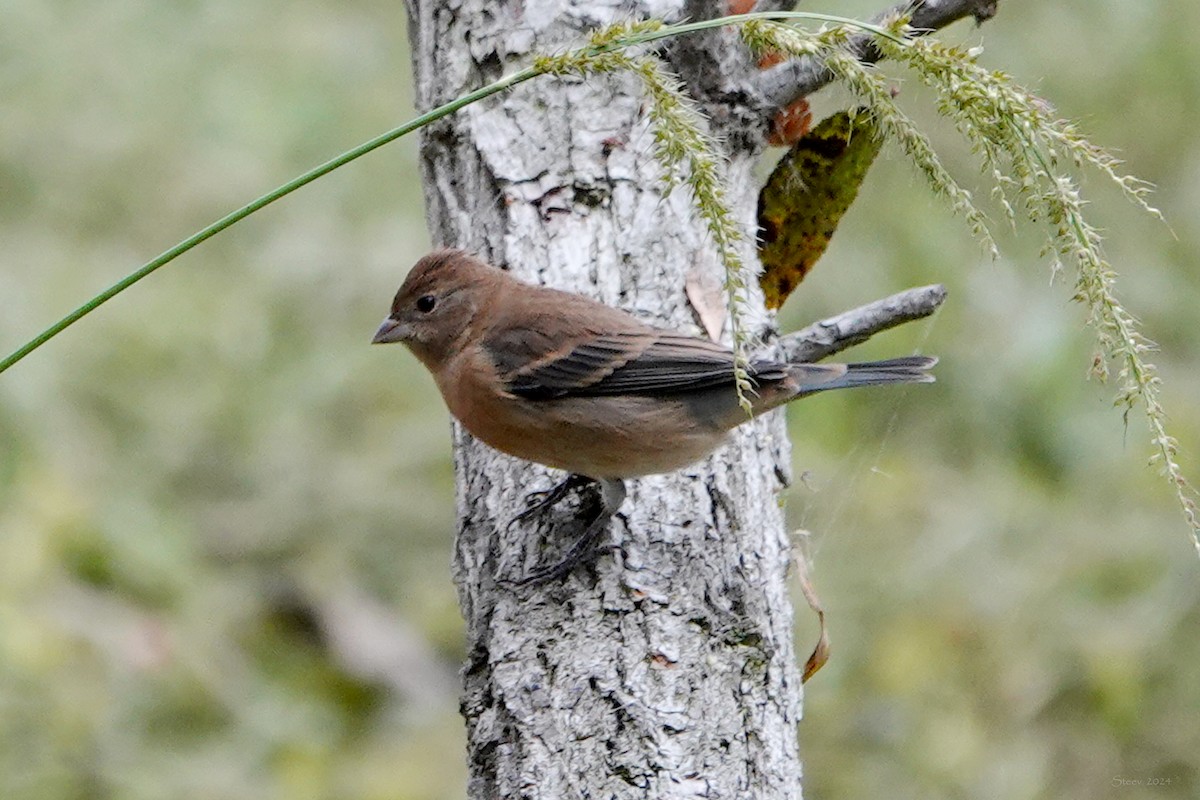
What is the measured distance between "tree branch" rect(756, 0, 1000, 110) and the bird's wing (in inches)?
27.2

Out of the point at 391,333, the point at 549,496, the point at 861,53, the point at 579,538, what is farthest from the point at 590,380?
the point at 861,53

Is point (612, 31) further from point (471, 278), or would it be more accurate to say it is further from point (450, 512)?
point (450, 512)

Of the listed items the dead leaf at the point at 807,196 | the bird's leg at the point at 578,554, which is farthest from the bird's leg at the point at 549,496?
the dead leaf at the point at 807,196

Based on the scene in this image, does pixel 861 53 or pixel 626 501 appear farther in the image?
pixel 626 501

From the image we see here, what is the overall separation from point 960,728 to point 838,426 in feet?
5.79

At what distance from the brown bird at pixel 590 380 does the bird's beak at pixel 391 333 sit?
0.87 feet

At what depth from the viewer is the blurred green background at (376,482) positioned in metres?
5.06

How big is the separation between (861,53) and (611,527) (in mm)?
1281

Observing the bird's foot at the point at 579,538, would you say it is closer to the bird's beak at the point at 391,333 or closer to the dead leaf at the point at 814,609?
the dead leaf at the point at 814,609

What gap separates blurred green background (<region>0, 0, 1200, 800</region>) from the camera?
5062 millimetres

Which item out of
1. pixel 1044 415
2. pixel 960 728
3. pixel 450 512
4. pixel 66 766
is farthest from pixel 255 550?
pixel 1044 415

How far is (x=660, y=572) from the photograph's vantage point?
323 centimetres

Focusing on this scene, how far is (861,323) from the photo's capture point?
3477mm

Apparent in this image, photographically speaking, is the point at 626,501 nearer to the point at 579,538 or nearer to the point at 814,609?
the point at 579,538
